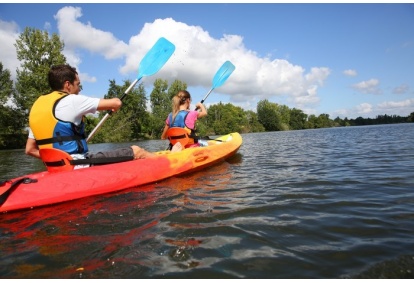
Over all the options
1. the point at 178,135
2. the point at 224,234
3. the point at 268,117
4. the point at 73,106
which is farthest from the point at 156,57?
the point at 268,117

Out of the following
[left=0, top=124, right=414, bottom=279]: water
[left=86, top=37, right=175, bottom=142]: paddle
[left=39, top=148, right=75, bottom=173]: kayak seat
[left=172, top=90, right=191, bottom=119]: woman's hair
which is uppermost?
[left=86, top=37, right=175, bottom=142]: paddle

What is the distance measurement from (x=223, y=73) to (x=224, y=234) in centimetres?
758

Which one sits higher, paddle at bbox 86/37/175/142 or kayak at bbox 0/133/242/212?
paddle at bbox 86/37/175/142

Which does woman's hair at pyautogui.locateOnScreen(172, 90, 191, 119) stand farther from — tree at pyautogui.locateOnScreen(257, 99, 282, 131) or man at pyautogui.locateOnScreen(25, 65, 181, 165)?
tree at pyautogui.locateOnScreen(257, 99, 282, 131)

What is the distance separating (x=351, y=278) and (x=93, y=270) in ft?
4.95

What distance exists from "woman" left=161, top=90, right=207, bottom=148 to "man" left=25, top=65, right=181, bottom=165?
7.04ft

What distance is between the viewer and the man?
3494 millimetres

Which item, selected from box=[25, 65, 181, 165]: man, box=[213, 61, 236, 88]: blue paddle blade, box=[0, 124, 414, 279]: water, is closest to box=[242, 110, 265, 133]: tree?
box=[213, 61, 236, 88]: blue paddle blade

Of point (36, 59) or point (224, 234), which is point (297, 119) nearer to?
point (36, 59)

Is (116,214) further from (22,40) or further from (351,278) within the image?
(22,40)

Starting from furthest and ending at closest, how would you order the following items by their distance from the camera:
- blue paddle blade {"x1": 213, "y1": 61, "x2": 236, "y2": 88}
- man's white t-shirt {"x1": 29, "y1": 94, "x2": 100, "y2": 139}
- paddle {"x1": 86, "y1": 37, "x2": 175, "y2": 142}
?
blue paddle blade {"x1": 213, "y1": 61, "x2": 236, "y2": 88}, paddle {"x1": 86, "y1": 37, "x2": 175, "y2": 142}, man's white t-shirt {"x1": 29, "y1": 94, "x2": 100, "y2": 139}

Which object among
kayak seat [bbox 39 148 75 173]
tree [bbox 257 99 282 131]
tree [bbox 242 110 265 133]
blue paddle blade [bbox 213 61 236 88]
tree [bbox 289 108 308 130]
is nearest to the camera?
kayak seat [bbox 39 148 75 173]

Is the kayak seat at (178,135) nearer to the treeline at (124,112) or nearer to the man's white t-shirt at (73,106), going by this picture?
the man's white t-shirt at (73,106)

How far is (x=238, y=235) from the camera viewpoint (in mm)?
2184
